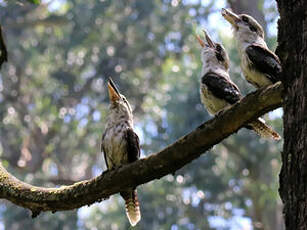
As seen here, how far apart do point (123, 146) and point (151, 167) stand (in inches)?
58.8

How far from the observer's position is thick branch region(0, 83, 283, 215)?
338 cm

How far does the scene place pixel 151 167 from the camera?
3818 mm

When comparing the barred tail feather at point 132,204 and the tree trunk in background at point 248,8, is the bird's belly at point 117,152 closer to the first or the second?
the barred tail feather at point 132,204

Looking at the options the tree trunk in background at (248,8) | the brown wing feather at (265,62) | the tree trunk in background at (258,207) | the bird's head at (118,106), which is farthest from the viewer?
the tree trunk in background at (248,8)

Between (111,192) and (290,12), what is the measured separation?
1.76m

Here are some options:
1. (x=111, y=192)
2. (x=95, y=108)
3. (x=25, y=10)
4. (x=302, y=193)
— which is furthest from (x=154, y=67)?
(x=302, y=193)

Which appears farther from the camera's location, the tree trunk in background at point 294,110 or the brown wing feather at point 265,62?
the brown wing feather at point 265,62

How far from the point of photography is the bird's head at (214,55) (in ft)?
18.8

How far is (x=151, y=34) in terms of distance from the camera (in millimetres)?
20016

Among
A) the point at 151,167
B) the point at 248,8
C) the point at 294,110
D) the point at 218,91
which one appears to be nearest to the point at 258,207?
the point at 248,8

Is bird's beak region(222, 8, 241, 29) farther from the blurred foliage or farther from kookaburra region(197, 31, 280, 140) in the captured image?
the blurred foliage

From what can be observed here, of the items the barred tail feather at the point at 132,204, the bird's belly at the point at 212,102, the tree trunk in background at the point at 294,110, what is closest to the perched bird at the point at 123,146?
the barred tail feather at the point at 132,204

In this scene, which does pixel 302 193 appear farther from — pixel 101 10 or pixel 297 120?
pixel 101 10

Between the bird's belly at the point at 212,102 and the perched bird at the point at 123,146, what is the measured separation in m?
0.72
